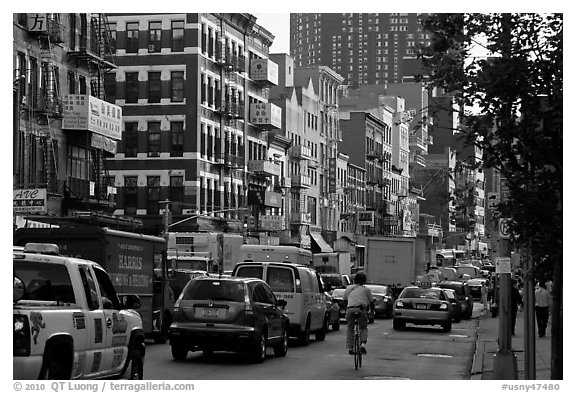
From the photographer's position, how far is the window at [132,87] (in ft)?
263

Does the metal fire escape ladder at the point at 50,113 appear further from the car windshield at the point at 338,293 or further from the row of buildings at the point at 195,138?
the car windshield at the point at 338,293

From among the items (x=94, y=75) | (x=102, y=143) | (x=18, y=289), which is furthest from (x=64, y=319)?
(x=94, y=75)

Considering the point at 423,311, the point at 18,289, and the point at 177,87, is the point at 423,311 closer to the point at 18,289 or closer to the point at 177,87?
the point at 18,289

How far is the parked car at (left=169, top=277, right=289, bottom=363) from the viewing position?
79.2 feet

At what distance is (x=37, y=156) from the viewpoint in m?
53.3

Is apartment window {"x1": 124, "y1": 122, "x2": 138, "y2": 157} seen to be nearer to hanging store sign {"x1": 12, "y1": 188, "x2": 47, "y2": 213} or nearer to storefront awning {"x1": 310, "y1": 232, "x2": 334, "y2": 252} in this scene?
storefront awning {"x1": 310, "y1": 232, "x2": 334, "y2": 252}

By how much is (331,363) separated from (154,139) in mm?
55688

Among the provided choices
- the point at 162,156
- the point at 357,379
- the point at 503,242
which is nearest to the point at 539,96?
the point at 503,242

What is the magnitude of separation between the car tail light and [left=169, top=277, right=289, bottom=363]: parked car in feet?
35.5

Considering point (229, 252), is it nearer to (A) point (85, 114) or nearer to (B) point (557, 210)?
(A) point (85, 114)

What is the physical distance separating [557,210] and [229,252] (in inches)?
1564

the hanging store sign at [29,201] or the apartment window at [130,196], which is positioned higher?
the apartment window at [130,196]

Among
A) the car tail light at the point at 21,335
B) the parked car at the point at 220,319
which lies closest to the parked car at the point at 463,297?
the parked car at the point at 220,319

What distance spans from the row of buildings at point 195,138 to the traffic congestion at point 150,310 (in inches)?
168
